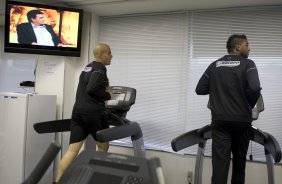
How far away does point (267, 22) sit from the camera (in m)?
3.85

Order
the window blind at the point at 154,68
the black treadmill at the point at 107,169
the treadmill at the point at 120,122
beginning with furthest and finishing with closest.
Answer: the window blind at the point at 154,68
the treadmill at the point at 120,122
the black treadmill at the point at 107,169

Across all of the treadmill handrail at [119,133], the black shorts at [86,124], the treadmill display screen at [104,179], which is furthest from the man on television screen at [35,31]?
the treadmill display screen at [104,179]

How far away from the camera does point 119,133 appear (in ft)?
10.8

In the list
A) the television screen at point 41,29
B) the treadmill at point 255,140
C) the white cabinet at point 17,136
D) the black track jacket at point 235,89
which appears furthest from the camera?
the television screen at point 41,29

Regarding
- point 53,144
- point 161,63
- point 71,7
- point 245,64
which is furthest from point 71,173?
point 71,7

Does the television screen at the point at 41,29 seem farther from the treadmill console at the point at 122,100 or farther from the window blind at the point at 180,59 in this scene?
the treadmill console at the point at 122,100

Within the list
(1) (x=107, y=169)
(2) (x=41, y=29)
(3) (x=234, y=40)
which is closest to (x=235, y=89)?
(3) (x=234, y=40)

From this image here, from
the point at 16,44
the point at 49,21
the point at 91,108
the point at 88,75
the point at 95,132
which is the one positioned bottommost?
the point at 95,132

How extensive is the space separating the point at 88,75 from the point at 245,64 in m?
1.47

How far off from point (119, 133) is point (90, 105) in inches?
15.7

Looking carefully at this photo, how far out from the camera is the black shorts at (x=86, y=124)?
3252mm

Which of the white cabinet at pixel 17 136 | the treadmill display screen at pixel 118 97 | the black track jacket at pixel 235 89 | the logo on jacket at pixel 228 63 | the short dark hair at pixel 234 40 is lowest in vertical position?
the white cabinet at pixel 17 136

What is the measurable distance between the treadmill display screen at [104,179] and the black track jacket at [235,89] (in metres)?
1.89

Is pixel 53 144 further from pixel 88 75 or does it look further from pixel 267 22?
pixel 267 22
